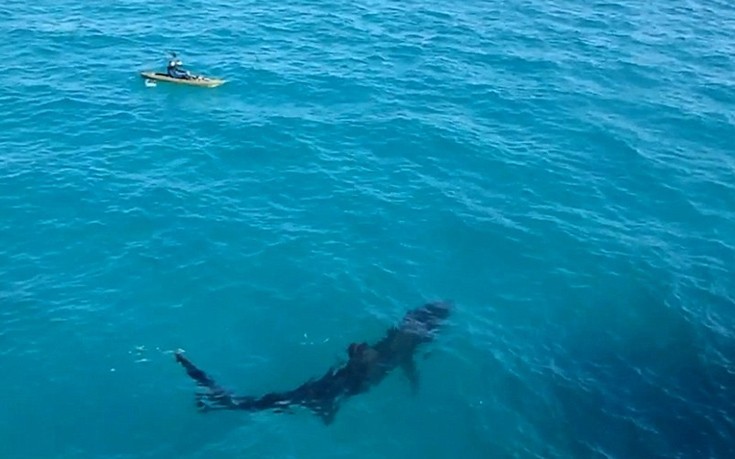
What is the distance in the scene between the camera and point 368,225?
2667 inches

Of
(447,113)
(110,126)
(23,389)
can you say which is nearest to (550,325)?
(447,113)

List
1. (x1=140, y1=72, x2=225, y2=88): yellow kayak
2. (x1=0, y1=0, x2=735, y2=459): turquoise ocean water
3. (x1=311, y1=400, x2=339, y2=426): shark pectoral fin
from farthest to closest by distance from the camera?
(x1=140, y1=72, x2=225, y2=88): yellow kayak, (x1=0, y1=0, x2=735, y2=459): turquoise ocean water, (x1=311, y1=400, x2=339, y2=426): shark pectoral fin

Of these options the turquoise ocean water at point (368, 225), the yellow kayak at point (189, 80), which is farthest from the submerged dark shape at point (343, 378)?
the yellow kayak at point (189, 80)

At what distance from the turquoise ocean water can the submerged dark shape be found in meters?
0.90

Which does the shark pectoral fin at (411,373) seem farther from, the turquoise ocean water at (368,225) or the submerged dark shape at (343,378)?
the turquoise ocean water at (368,225)

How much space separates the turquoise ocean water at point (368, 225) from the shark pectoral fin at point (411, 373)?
830mm

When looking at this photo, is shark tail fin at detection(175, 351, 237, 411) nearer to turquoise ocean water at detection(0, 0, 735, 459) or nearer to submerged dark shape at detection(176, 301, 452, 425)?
submerged dark shape at detection(176, 301, 452, 425)

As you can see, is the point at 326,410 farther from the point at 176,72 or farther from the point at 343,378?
the point at 176,72

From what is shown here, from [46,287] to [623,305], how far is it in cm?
4076

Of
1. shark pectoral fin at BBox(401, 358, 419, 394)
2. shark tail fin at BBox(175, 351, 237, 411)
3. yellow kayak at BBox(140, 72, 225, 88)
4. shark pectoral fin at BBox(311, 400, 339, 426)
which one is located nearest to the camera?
shark pectoral fin at BBox(311, 400, 339, 426)

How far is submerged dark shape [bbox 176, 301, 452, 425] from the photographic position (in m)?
52.2

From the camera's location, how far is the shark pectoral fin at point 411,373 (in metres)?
54.4

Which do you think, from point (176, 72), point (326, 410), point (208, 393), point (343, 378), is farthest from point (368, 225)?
point (176, 72)

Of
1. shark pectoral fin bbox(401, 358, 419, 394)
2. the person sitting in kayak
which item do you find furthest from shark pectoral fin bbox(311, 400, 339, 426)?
the person sitting in kayak
